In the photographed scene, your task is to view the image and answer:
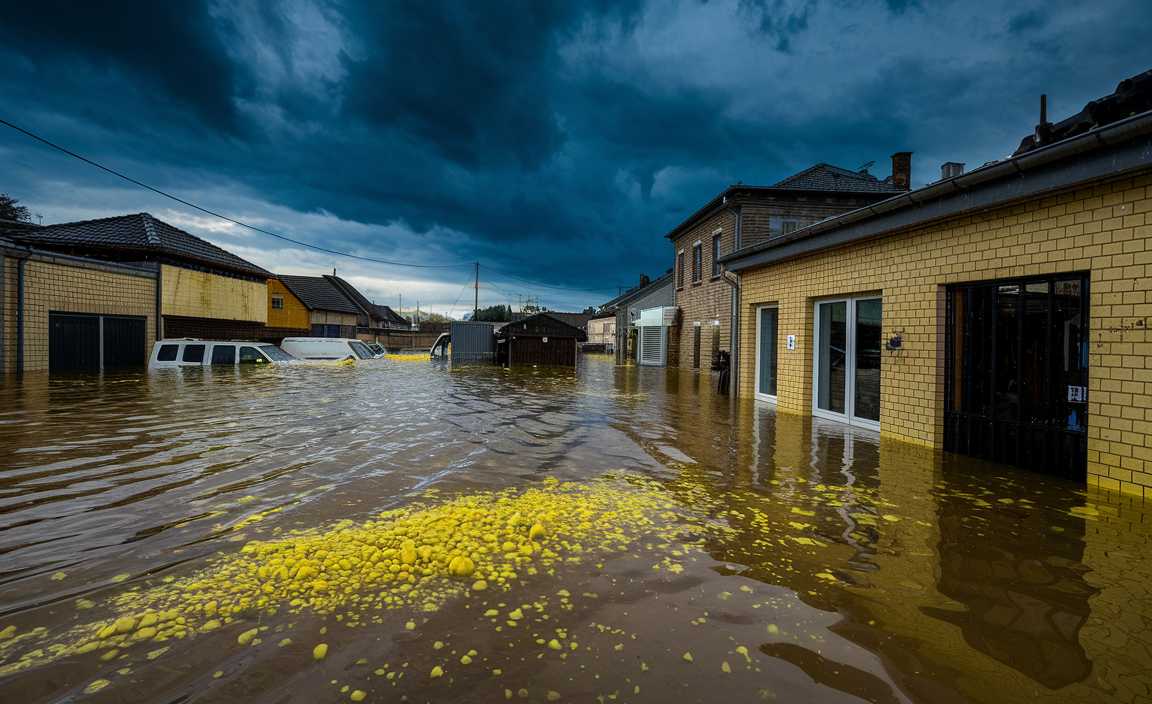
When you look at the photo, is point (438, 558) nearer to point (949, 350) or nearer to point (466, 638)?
point (466, 638)

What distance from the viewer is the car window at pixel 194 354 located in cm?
1513

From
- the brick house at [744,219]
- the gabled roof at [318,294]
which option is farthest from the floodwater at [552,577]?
the gabled roof at [318,294]

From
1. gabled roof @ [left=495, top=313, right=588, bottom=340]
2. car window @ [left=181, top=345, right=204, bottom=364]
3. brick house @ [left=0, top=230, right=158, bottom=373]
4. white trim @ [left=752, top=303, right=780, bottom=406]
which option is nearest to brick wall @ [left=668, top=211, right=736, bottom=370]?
gabled roof @ [left=495, top=313, right=588, bottom=340]

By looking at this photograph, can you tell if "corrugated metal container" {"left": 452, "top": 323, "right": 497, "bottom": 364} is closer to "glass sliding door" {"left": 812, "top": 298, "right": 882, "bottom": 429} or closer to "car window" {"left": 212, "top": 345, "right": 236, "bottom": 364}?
"car window" {"left": 212, "top": 345, "right": 236, "bottom": 364}

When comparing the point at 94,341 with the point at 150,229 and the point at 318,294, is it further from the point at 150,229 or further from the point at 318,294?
the point at 318,294

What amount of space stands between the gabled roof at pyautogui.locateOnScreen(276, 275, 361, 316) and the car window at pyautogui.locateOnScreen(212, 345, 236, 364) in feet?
74.5

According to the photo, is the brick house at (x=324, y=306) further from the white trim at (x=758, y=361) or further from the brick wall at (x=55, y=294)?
the white trim at (x=758, y=361)

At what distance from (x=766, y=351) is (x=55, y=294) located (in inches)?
841

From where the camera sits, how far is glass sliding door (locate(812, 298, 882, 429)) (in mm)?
7836

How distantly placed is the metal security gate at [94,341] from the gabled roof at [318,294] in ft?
59.9

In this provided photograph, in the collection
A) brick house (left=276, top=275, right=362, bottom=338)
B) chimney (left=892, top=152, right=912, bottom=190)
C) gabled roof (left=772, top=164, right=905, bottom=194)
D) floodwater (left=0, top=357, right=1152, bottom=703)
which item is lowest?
floodwater (left=0, top=357, right=1152, bottom=703)

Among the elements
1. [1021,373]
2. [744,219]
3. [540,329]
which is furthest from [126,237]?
[1021,373]

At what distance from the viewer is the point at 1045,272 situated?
5273mm

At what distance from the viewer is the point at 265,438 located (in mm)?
6473
